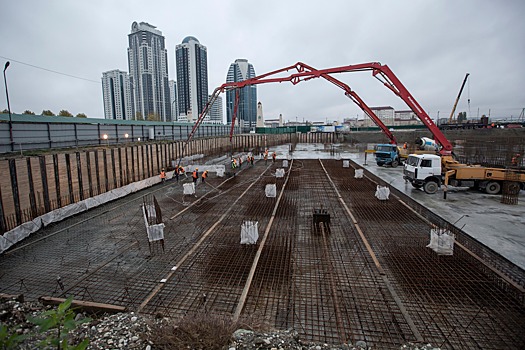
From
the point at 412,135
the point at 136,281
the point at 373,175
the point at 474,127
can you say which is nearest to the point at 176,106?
the point at 412,135

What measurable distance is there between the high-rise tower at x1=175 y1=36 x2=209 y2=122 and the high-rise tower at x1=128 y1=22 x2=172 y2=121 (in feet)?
20.5

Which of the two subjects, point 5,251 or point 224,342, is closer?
point 224,342

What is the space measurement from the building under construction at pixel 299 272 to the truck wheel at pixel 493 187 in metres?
5.82

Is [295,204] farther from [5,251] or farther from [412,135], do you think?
[412,135]

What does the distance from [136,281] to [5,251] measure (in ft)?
17.5

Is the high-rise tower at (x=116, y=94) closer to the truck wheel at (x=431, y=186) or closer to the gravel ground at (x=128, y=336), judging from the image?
the truck wheel at (x=431, y=186)

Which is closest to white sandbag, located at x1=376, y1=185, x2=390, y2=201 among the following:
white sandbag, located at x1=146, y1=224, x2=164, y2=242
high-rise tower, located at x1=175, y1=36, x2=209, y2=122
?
white sandbag, located at x1=146, y1=224, x2=164, y2=242

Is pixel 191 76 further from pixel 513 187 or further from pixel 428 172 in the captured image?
pixel 513 187

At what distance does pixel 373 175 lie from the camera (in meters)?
22.0

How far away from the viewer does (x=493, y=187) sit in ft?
51.3

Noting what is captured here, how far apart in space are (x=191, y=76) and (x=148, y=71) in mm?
16333

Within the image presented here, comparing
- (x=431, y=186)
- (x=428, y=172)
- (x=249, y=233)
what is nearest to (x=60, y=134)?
(x=249, y=233)

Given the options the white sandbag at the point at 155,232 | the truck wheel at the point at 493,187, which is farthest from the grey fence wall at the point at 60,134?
the truck wheel at the point at 493,187

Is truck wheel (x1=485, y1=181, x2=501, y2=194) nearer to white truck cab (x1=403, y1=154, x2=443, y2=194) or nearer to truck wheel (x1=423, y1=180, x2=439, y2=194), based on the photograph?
white truck cab (x1=403, y1=154, x2=443, y2=194)
